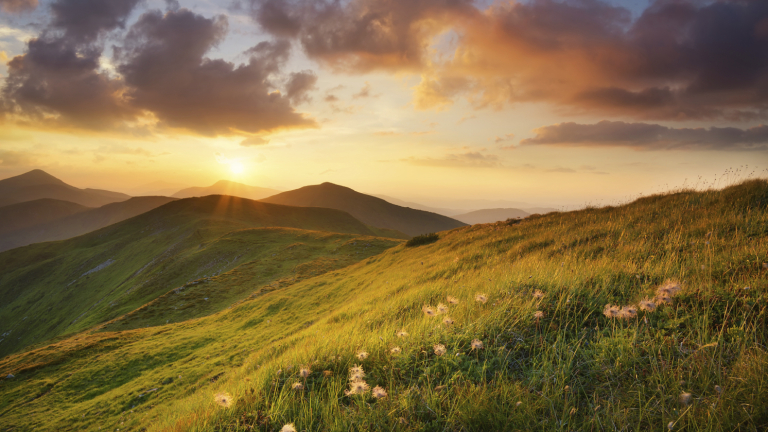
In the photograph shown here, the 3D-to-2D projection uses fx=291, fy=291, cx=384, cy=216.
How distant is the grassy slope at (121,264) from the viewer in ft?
149

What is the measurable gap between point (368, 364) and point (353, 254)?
3731 centimetres

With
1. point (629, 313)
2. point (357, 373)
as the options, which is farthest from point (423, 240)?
point (357, 373)

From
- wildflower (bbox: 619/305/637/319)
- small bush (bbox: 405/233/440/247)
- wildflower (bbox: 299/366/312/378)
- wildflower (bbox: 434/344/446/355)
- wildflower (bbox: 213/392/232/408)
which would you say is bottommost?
small bush (bbox: 405/233/440/247)

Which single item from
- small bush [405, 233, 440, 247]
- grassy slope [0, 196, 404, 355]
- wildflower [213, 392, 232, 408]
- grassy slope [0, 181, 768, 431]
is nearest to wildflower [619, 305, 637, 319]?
grassy slope [0, 181, 768, 431]

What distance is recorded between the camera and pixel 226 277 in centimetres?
3388

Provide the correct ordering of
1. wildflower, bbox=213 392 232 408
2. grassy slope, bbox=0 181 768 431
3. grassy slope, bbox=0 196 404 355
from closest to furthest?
grassy slope, bbox=0 181 768 431 < wildflower, bbox=213 392 232 408 < grassy slope, bbox=0 196 404 355

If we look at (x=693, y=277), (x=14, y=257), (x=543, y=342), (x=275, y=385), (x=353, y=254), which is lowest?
(x=14, y=257)

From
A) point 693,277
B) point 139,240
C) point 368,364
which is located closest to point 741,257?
point 693,277

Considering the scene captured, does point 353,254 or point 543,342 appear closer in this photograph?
point 543,342

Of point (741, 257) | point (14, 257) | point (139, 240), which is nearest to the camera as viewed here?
point (741, 257)

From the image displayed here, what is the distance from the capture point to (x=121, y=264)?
71.4 m

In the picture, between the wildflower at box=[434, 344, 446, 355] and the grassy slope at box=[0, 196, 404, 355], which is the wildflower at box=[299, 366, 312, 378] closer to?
the wildflower at box=[434, 344, 446, 355]

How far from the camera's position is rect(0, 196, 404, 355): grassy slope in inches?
1791

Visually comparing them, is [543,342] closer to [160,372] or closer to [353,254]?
[160,372]
